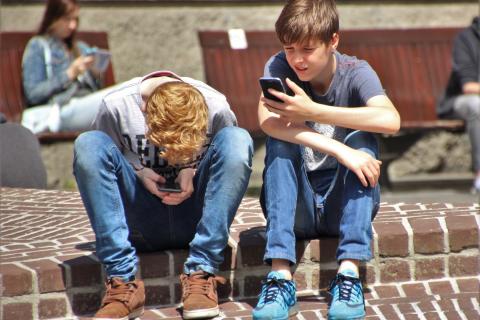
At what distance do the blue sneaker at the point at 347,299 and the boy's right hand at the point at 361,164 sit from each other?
1.14ft

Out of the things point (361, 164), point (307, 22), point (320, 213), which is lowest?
point (320, 213)

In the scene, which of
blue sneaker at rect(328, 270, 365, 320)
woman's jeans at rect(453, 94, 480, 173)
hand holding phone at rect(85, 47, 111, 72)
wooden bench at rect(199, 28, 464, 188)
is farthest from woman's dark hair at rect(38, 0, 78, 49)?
blue sneaker at rect(328, 270, 365, 320)

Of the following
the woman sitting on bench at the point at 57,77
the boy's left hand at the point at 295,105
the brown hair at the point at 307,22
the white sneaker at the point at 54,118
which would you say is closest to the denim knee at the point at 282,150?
the boy's left hand at the point at 295,105

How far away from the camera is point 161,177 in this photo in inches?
162

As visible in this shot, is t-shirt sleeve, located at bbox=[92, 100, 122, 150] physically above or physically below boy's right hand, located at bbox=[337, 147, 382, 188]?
above

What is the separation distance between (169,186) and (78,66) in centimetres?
320

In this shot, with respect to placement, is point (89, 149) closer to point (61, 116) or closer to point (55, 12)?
point (61, 116)

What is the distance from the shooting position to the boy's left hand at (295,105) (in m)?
3.95

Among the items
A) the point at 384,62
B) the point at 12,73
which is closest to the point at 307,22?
the point at 12,73

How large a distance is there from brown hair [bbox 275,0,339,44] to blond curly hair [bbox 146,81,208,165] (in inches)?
16.0

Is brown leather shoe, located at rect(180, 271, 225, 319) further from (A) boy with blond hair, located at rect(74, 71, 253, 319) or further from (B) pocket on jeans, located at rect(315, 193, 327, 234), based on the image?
(B) pocket on jeans, located at rect(315, 193, 327, 234)

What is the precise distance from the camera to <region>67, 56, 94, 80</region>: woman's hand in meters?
7.19

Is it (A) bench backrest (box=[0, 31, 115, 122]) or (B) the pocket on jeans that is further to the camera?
(A) bench backrest (box=[0, 31, 115, 122])

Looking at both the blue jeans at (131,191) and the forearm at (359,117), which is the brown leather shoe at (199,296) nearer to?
Result: the blue jeans at (131,191)
